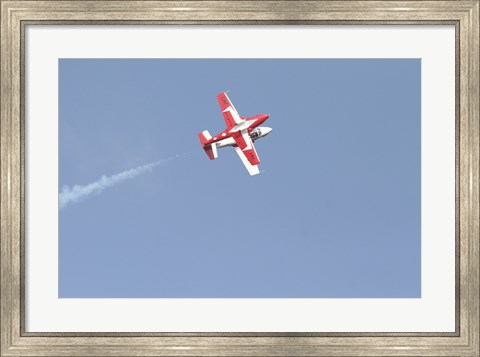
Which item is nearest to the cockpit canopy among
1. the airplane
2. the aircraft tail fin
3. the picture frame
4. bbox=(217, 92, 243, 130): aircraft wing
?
the airplane

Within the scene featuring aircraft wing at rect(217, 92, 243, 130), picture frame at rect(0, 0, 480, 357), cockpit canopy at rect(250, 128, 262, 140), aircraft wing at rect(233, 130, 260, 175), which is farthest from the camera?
cockpit canopy at rect(250, 128, 262, 140)

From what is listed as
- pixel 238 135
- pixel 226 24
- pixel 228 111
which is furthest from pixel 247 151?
pixel 226 24

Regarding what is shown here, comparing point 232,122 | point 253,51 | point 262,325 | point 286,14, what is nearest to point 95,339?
point 262,325

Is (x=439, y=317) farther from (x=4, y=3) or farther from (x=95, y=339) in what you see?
(x=4, y=3)

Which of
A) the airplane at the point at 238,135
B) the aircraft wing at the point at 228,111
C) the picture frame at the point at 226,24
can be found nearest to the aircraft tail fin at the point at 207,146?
the airplane at the point at 238,135

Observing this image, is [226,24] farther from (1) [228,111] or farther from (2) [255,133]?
(2) [255,133]

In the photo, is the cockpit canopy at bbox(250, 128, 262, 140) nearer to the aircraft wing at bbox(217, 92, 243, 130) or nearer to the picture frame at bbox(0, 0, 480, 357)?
the aircraft wing at bbox(217, 92, 243, 130)
